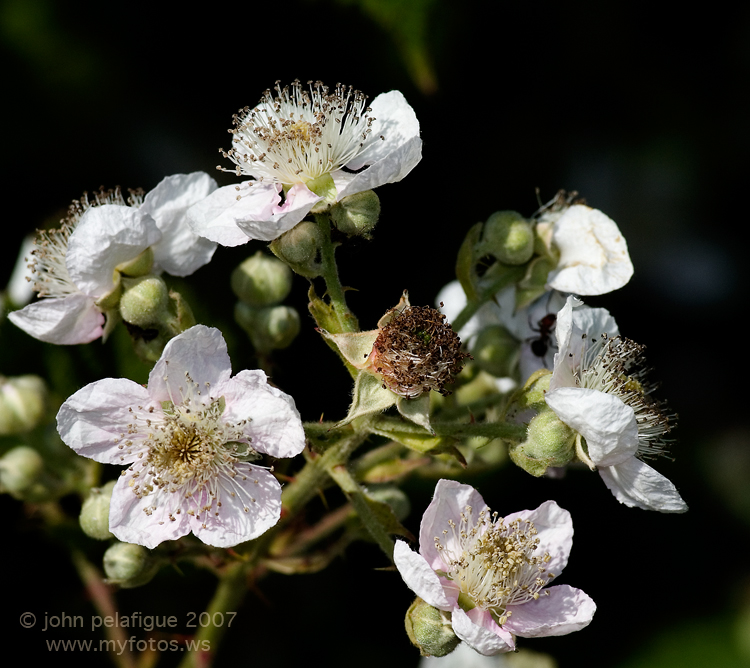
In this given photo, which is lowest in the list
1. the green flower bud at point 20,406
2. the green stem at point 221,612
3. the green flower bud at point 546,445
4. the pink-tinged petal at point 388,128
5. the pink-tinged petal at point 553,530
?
the green stem at point 221,612

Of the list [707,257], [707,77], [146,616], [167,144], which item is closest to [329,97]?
[167,144]

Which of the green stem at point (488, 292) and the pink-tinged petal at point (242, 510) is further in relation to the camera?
the green stem at point (488, 292)

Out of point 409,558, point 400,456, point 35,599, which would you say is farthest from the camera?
point 35,599

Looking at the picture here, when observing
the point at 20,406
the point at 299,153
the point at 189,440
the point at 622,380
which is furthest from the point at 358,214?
the point at 20,406

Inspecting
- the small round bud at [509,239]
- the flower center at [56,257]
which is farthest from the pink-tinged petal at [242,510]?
the small round bud at [509,239]

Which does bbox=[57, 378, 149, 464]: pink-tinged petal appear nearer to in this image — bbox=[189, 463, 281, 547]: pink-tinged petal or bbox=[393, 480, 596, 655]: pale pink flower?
bbox=[189, 463, 281, 547]: pink-tinged petal

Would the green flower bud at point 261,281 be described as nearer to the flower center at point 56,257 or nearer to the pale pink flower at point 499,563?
the flower center at point 56,257

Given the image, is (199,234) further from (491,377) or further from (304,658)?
(304,658)

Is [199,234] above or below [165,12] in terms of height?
below
